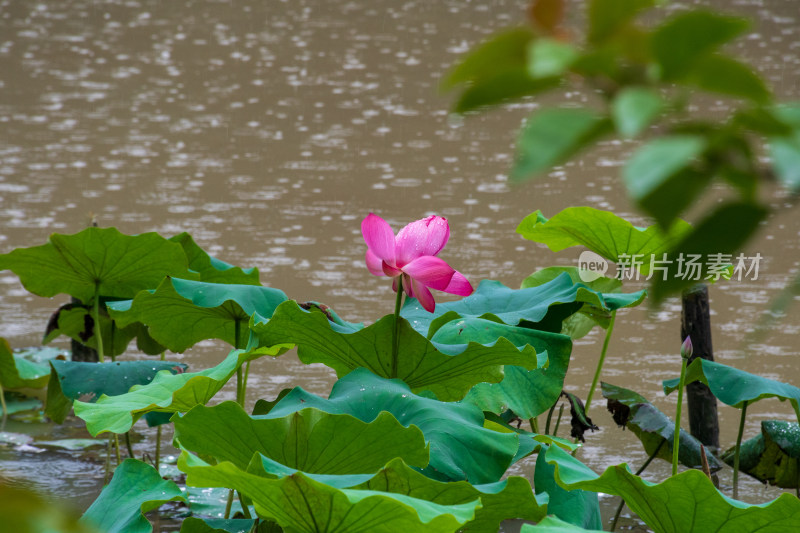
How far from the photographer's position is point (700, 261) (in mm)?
302

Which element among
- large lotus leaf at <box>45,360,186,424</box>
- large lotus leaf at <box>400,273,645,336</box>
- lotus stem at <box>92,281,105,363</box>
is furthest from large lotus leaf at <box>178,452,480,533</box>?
lotus stem at <box>92,281,105,363</box>

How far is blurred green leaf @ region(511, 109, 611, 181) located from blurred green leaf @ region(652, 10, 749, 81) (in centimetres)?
2

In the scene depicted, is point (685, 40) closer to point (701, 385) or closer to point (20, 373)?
point (701, 385)

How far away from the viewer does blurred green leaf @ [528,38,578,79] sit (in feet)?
0.83

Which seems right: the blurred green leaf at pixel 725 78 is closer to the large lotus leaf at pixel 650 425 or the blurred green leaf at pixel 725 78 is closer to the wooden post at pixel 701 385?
the large lotus leaf at pixel 650 425

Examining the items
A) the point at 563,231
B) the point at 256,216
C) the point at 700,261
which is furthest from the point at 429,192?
the point at 700,261

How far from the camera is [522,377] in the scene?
148 centimetres

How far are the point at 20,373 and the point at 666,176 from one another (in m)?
2.23

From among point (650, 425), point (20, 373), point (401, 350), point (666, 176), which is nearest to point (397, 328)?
point (401, 350)

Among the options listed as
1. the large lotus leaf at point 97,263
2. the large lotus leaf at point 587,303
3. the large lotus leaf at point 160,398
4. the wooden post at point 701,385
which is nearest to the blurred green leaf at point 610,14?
the large lotus leaf at point 160,398

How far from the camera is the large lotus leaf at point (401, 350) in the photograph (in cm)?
124

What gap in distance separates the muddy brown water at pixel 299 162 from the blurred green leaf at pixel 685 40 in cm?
157

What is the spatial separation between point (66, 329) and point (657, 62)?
1.85m

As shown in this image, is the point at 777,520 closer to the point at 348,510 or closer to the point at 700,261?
the point at 348,510
